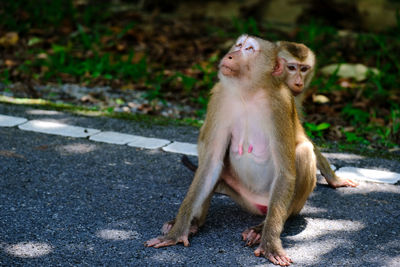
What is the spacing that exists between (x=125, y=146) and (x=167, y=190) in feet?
3.35

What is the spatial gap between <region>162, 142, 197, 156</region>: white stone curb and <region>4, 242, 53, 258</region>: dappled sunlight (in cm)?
205

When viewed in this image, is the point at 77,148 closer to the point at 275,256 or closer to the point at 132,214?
the point at 132,214

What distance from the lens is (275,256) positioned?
3408 mm

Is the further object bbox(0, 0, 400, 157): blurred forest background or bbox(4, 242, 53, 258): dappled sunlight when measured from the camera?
bbox(0, 0, 400, 157): blurred forest background

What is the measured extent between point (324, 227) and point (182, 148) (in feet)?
5.96

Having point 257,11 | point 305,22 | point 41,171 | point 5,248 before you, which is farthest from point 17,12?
point 5,248

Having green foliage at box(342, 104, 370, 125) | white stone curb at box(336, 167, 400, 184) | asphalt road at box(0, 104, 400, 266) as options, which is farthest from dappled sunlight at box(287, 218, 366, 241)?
green foliage at box(342, 104, 370, 125)

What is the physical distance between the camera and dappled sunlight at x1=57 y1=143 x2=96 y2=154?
5.16 m

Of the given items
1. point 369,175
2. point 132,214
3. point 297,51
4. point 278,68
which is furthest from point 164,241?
point 297,51

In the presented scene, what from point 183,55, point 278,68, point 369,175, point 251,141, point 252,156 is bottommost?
point 369,175

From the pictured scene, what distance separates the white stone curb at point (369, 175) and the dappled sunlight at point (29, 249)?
2.58 m

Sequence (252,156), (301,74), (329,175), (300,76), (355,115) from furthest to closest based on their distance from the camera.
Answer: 1. (355,115)
2. (301,74)
3. (300,76)
4. (329,175)
5. (252,156)

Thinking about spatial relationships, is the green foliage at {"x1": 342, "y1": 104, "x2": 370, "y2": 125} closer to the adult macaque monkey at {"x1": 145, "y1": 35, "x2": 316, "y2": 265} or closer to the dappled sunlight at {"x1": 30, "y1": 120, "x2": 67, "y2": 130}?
the adult macaque monkey at {"x1": 145, "y1": 35, "x2": 316, "y2": 265}

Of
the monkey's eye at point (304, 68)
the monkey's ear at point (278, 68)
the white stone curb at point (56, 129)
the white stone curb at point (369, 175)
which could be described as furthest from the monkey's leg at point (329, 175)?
the white stone curb at point (56, 129)
